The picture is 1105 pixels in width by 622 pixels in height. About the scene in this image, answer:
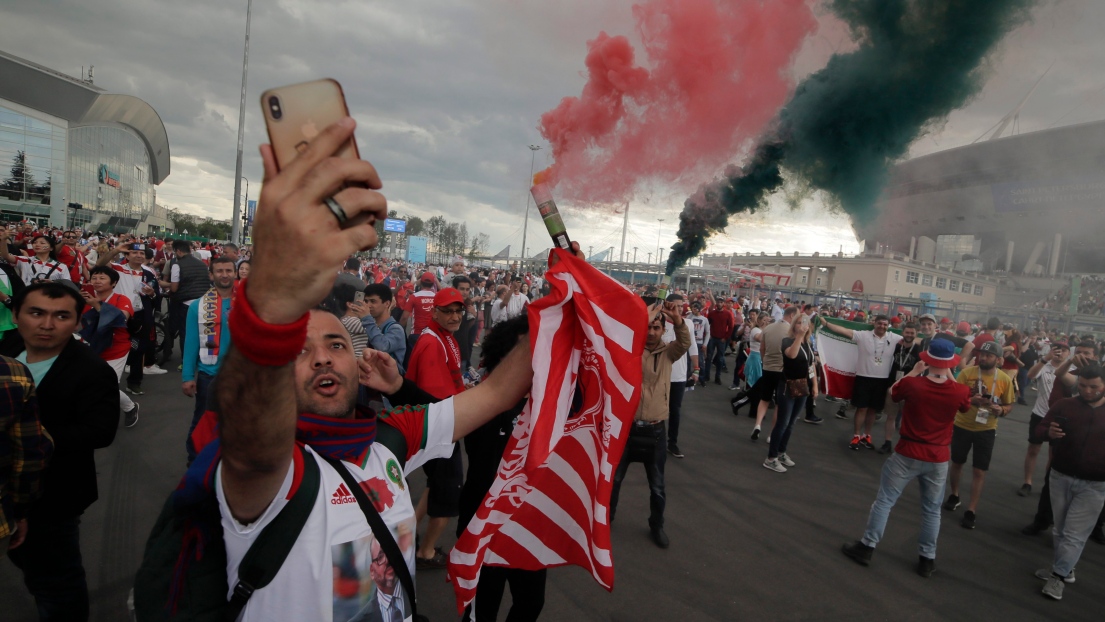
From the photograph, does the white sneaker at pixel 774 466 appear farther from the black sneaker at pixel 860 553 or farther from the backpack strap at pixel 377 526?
the backpack strap at pixel 377 526

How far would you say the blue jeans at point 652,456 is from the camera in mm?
4893

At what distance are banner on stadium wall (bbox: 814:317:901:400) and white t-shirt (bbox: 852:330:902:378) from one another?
184 mm

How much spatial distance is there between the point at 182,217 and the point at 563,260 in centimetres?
13418

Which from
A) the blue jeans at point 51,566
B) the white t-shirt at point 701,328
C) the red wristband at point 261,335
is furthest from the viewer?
the white t-shirt at point 701,328

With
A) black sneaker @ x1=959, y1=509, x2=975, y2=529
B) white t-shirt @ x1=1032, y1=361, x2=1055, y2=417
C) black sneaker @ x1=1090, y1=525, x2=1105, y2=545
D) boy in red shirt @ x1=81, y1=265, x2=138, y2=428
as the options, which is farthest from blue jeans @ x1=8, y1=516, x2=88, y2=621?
white t-shirt @ x1=1032, y1=361, x2=1055, y2=417

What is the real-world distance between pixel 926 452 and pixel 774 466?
260 centimetres

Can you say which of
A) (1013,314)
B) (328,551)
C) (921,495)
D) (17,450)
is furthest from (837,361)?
(1013,314)

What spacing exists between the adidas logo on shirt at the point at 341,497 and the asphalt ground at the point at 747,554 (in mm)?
2710

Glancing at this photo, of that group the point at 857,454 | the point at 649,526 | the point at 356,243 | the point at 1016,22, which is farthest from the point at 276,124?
the point at 857,454

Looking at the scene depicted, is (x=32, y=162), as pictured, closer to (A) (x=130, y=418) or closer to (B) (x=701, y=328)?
(A) (x=130, y=418)

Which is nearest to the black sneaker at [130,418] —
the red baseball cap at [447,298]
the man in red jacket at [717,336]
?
the red baseball cap at [447,298]

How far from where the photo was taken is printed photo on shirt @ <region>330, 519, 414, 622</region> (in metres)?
1.36

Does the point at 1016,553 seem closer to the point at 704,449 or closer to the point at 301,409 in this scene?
the point at 704,449

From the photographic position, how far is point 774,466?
7.27m
